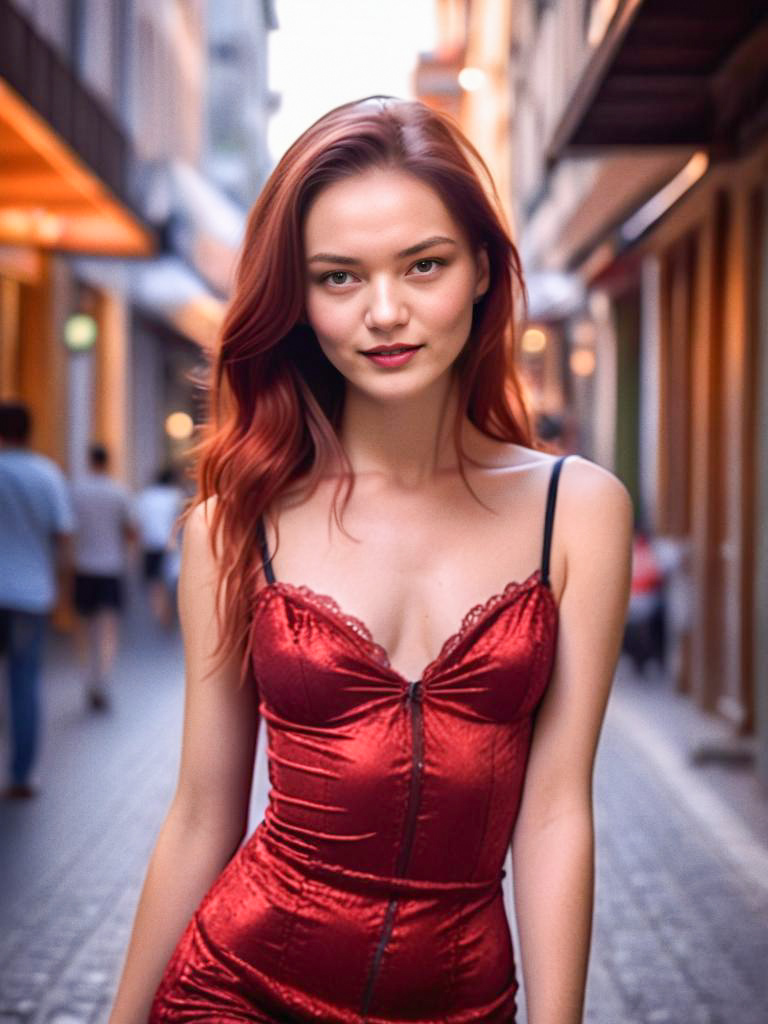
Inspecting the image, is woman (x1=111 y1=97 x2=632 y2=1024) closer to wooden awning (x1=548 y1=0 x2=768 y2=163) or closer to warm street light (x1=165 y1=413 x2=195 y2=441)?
wooden awning (x1=548 y1=0 x2=768 y2=163)

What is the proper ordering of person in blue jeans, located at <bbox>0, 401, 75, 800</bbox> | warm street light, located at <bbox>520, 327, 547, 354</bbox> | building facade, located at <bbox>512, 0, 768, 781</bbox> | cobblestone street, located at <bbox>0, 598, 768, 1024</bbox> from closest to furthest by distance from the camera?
1. cobblestone street, located at <bbox>0, 598, 768, 1024</bbox>
2. person in blue jeans, located at <bbox>0, 401, 75, 800</bbox>
3. building facade, located at <bbox>512, 0, 768, 781</bbox>
4. warm street light, located at <bbox>520, 327, 547, 354</bbox>

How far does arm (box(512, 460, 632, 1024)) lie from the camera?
207 cm

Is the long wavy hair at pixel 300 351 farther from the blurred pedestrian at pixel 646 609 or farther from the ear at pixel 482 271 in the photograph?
the blurred pedestrian at pixel 646 609

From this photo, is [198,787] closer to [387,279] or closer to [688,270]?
[387,279]

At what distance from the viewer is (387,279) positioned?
80.8 inches

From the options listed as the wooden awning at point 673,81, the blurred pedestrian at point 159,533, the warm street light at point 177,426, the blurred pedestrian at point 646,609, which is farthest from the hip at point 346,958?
the warm street light at point 177,426

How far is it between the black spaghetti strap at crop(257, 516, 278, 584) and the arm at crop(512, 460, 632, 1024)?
392 mm

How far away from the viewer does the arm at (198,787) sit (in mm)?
2209

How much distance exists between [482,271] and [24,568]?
7170 millimetres

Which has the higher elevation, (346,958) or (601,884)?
(346,958)

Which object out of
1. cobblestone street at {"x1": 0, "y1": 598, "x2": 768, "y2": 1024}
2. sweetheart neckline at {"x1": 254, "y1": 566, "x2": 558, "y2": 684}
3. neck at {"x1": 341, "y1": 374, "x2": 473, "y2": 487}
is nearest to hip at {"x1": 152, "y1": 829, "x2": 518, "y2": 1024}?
sweetheart neckline at {"x1": 254, "y1": 566, "x2": 558, "y2": 684}

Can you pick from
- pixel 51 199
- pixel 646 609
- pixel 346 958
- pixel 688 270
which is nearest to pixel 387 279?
pixel 346 958

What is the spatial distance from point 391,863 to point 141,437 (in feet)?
85.3

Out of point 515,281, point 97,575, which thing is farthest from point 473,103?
point 515,281
